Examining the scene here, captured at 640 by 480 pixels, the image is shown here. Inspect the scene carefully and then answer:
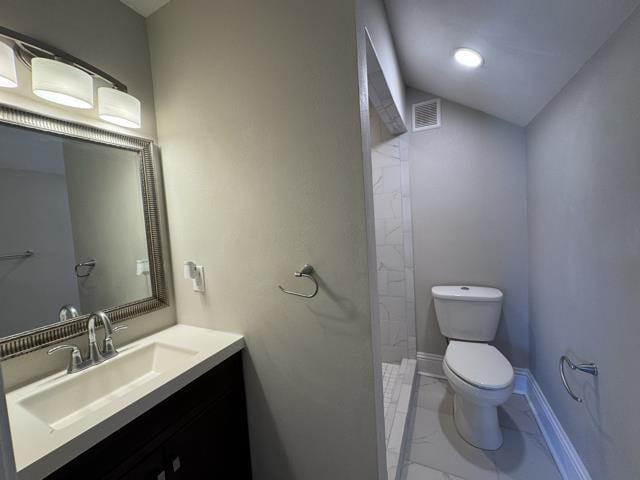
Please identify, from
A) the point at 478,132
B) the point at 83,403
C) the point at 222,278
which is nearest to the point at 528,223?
the point at 478,132

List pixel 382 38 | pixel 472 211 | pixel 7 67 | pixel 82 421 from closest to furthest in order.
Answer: pixel 82 421 < pixel 7 67 < pixel 382 38 < pixel 472 211

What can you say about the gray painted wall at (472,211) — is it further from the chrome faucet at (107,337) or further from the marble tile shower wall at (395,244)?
the chrome faucet at (107,337)

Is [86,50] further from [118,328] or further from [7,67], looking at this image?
[118,328]

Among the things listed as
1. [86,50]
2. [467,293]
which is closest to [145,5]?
[86,50]

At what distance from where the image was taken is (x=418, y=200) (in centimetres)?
220

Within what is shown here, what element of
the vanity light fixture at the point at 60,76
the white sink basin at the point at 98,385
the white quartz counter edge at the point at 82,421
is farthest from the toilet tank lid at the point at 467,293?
the vanity light fixture at the point at 60,76

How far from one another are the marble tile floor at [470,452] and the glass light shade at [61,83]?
2.32 metres

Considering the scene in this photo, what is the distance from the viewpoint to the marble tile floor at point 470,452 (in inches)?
57.2

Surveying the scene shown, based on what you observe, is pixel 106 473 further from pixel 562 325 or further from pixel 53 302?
pixel 562 325

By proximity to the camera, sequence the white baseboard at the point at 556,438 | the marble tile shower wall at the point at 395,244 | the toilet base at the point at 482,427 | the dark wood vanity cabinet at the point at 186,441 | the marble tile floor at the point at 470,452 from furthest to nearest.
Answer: the marble tile shower wall at the point at 395,244
the toilet base at the point at 482,427
the marble tile floor at the point at 470,452
the white baseboard at the point at 556,438
the dark wood vanity cabinet at the point at 186,441

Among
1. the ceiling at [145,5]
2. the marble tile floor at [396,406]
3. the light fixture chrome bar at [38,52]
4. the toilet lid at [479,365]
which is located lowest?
the marble tile floor at [396,406]

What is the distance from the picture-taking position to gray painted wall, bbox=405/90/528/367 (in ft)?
6.40

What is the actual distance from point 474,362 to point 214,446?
1.49 m

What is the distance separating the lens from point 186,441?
1.02 metres
